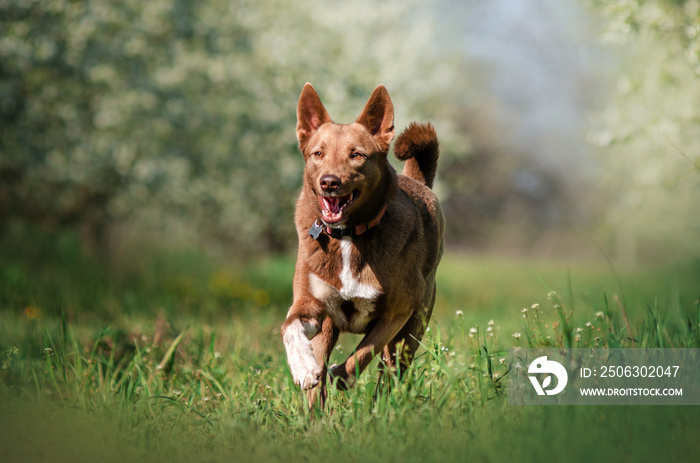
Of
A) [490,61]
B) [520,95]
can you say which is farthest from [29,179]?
[520,95]

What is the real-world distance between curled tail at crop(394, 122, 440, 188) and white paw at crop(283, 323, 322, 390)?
5.78 ft

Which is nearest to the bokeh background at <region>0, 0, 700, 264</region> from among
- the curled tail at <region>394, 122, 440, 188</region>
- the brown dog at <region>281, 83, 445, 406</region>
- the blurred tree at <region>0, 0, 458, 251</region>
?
the blurred tree at <region>0, 0, 458, 251</region>

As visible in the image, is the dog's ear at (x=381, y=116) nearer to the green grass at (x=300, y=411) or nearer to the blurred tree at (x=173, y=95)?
the green grass at (x=300, y=411)

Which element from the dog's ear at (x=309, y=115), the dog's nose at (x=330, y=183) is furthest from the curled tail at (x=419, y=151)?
the dog's nose at (x=330, y=183)

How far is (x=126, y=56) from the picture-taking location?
10.2 meters

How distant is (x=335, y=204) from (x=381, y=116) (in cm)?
76

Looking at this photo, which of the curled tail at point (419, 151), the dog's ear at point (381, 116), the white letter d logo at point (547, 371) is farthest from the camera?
the curled tail at point (419, 151)

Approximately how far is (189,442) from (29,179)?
8.49 m

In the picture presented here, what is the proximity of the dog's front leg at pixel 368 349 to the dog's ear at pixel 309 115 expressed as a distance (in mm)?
1243

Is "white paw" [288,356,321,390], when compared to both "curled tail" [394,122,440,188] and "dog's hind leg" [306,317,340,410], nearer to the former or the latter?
"dog's hind leg" [306,317,340,410]

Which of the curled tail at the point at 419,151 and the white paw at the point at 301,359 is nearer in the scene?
the white paw at the point at 301,359

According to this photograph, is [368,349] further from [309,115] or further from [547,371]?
[309,115]

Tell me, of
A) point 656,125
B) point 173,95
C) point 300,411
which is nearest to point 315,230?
point 300,411

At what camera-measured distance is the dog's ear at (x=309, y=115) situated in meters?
4.58
